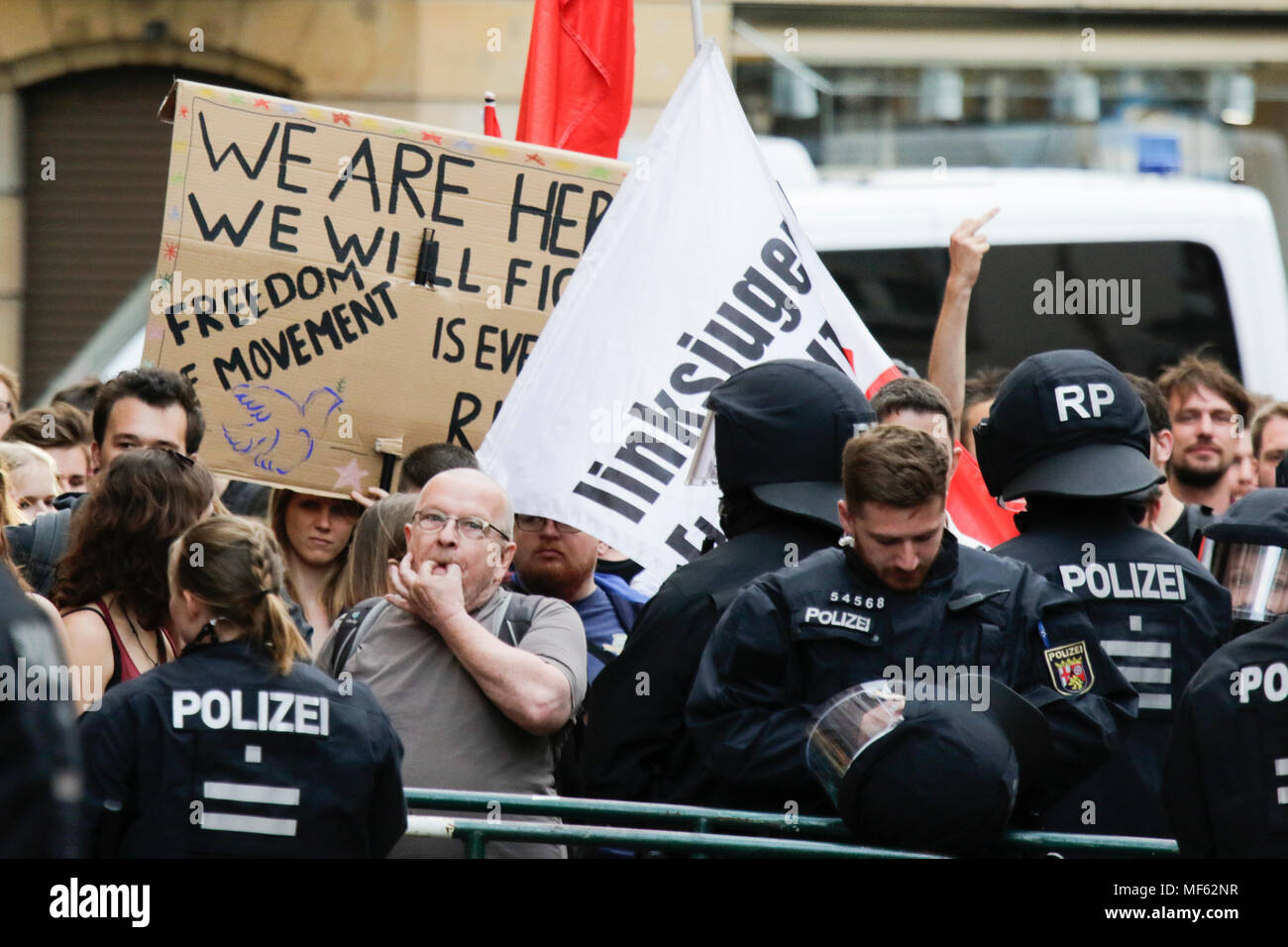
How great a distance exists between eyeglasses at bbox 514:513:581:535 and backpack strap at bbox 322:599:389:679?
630 millimetres

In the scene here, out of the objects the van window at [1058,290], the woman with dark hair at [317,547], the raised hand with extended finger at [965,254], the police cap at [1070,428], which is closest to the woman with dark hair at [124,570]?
the woman with dark hair at [317,547]

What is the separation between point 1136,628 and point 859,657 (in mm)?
826

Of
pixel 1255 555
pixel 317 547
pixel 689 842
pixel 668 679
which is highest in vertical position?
pixel 317 547

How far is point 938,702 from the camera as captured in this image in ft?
10.4

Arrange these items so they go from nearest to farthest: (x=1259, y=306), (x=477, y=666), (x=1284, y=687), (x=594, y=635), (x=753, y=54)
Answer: (x=1284, y=687) < (x=477, y=666) < (x=594, y=635) < (x=1259, y=306) < (x=753, y=54)

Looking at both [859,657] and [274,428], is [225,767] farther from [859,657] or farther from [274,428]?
[274,428]

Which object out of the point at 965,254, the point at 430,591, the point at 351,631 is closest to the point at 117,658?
the point at 351,631

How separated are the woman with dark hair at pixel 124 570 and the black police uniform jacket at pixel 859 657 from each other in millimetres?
1285

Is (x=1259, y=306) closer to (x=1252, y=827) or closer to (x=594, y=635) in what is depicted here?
(x=594, y=635)

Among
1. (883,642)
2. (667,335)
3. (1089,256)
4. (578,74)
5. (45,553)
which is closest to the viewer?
(883,642)

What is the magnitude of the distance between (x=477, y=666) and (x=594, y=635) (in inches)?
36.9

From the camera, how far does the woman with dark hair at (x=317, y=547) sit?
520 cm

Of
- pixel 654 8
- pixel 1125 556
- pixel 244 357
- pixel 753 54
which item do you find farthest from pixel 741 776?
pixel 753 54

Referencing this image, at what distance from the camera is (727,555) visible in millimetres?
3787
